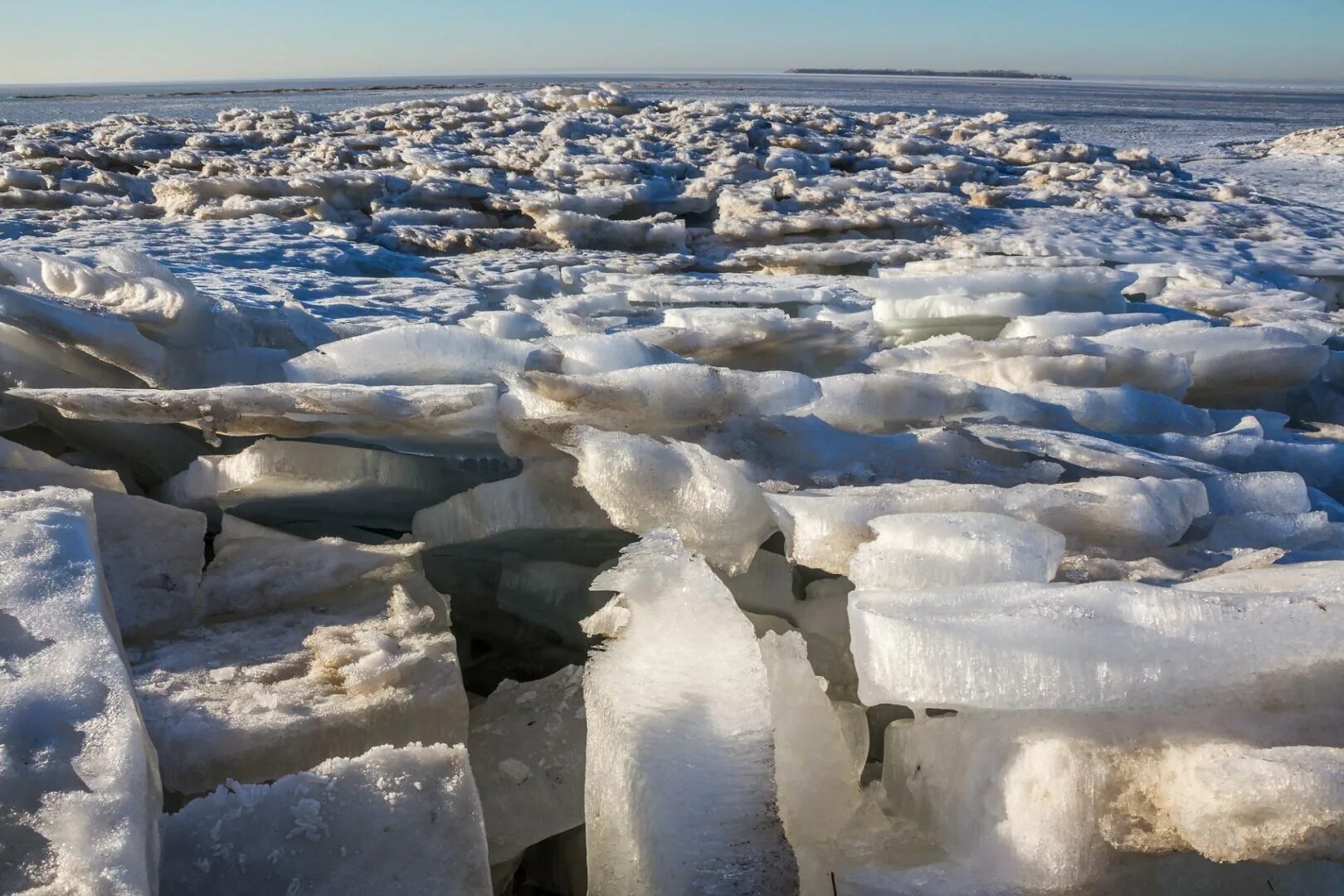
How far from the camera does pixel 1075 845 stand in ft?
3.95

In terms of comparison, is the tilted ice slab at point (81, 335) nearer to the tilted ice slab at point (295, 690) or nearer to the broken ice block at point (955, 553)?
the tilted ice slab at point (295, 690)

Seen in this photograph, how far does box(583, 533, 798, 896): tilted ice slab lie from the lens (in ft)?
3.94

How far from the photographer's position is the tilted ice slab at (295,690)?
134 centimetres

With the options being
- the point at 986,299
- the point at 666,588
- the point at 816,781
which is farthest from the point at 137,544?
the point at 986,299

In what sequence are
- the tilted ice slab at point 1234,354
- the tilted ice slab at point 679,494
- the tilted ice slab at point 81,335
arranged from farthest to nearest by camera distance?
the tilted ice slab at point 1234,354, the tilted ice slab at point 81,335, the tilted ice slab at point 679,494

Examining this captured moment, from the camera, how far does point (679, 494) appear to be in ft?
5.98

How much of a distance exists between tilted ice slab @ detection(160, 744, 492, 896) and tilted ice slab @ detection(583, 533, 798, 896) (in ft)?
0.65

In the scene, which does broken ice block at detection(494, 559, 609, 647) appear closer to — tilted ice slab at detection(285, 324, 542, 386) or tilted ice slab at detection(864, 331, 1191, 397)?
A: tilted ice slab at detection(285, 324, 542, 386)

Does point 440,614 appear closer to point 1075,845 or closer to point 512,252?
point 1075,845

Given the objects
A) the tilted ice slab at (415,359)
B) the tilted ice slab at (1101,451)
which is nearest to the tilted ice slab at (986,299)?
the tilted ice slab at (1101,451)

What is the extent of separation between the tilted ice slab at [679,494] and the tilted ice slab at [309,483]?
0.51 metres

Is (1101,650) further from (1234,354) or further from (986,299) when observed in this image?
(986,299)

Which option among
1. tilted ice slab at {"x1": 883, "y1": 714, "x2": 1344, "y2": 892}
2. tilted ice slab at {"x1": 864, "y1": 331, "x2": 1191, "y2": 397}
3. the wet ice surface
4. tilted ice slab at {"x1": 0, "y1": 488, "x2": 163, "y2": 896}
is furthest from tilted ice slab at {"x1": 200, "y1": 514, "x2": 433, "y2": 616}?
tilted ice slab at {"x1": 864, "y1": 331, "x2": 1191, "y2": 397}

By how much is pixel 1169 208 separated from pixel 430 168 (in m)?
5.06
